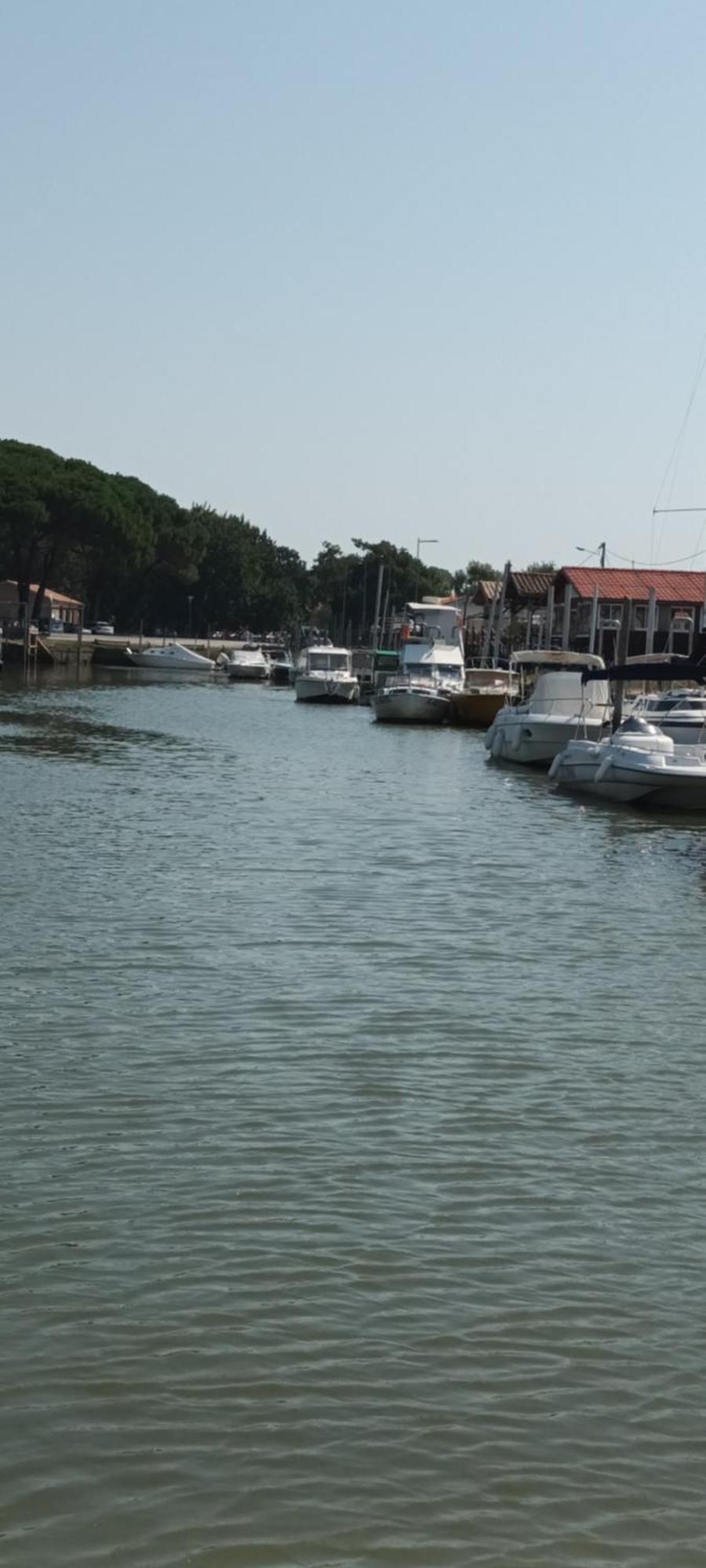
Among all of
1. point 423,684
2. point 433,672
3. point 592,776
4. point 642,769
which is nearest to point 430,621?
point 433,672

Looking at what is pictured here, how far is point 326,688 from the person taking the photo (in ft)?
316

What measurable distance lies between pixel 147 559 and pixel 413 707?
7558 cm

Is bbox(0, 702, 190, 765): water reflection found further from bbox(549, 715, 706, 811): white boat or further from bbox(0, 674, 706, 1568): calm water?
bbox(0, 674, 706, 1568): calm water

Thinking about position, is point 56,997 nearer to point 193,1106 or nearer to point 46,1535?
point 193,1106

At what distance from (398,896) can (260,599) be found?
529 feet

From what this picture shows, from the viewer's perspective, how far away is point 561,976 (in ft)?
58.6

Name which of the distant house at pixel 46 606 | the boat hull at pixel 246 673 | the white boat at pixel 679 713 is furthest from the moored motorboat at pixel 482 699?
the distant house at pixel 46 606

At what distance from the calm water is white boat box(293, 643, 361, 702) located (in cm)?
7343

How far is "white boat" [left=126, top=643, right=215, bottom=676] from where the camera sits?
446ft

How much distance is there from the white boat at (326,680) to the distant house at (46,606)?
61.7 meters

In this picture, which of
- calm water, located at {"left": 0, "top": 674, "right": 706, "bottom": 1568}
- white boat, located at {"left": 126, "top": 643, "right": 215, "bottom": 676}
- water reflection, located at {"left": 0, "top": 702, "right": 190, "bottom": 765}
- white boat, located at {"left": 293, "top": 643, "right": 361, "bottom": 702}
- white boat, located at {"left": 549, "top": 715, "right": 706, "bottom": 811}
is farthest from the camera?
white boat, located at {"left": 126, "top": 643, "right": 215, "bottom": 676}

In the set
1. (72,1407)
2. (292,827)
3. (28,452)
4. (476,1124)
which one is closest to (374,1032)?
(476,1124)

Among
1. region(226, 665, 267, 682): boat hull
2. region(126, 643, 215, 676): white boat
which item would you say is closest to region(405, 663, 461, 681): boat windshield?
region(226, 665, 267, 682): boat hull

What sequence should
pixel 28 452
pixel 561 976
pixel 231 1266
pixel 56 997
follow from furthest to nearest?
1. pixel 28 452
2. pixel 561 976
3. pixel 56 997
4. pixel 231 1266
